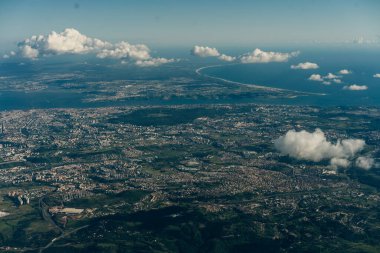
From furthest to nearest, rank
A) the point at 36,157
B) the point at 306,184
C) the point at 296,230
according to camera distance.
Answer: the point at 36,157 → the point at 306,184 → the point at 296,230

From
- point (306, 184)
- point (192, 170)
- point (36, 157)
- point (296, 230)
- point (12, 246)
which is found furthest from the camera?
point (36, 157)

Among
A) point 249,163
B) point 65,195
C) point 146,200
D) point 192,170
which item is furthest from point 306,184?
point 65,195

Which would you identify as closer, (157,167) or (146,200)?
(146,200)

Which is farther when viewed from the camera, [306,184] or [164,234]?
[306,184]

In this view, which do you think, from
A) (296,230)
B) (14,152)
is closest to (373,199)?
(296,230)

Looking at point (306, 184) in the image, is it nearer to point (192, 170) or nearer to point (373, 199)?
point (373, 199)

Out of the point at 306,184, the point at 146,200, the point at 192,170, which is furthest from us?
the point at 192,170

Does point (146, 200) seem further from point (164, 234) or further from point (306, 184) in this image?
point (306, 184)

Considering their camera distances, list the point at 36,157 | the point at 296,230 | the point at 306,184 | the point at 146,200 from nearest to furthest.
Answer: the point at 296,230 → the point at 146,200 → the point at 306,184 → the point at 36,157
